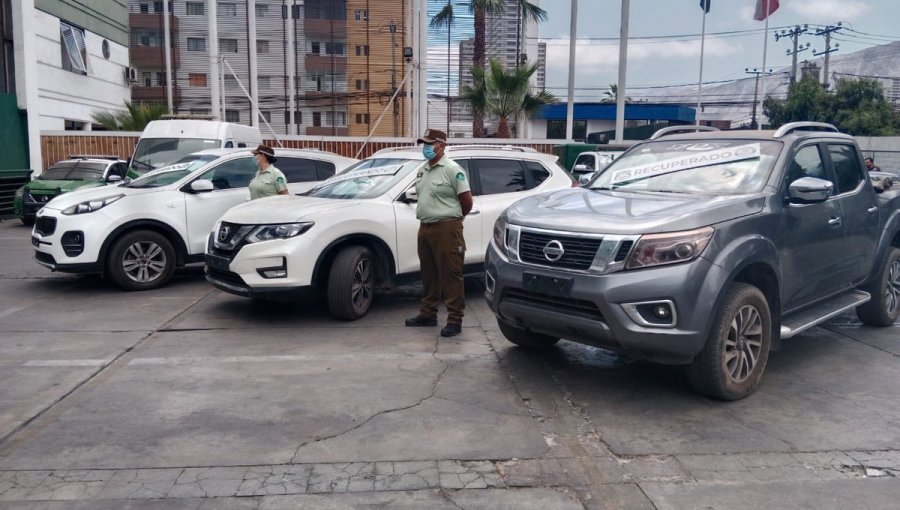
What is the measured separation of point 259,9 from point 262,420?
4706cm

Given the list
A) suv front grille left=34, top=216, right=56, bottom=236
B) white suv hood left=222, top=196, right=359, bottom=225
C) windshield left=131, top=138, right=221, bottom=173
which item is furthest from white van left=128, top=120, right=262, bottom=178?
white suv hood left=222, top=196, right=359, bottom=225

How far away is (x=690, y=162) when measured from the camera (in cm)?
608

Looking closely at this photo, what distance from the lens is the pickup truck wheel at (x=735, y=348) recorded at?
16.2 feet

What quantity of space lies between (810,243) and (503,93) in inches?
730

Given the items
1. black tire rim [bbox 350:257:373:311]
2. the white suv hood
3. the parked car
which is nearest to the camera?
the white suv hood

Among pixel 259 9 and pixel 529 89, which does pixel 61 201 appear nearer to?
pixel 529 89

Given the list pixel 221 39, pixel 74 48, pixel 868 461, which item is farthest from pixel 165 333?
pixel 221 39

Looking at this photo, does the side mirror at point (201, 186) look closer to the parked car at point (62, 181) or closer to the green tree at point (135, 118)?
the parked car at point (62, 181)

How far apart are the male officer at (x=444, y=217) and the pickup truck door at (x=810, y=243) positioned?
8.86ft

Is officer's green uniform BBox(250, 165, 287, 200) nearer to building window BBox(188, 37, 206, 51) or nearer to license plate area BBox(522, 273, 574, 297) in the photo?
license plate area BBox(522, 273, 574, 297)

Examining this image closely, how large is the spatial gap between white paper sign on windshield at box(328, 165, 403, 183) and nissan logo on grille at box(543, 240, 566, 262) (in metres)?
3.45

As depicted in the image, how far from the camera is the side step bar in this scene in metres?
5.63

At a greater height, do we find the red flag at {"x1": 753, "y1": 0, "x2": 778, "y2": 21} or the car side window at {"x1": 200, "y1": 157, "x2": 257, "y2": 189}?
the red flag at {"x1": 753, "y1": 0, "x2": 778, "y2": 21}

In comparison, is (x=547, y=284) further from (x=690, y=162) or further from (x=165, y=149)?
(x=165, y=149)
